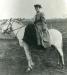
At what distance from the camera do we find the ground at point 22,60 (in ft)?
7.80

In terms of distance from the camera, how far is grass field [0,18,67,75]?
238cm

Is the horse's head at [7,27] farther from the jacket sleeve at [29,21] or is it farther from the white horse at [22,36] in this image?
the jacket sleeve at [29,21]

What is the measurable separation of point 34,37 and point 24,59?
0.19 m

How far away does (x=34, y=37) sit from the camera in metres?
2.41

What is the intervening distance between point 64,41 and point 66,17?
183 millimetres

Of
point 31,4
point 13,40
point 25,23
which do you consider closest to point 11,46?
point 13,40

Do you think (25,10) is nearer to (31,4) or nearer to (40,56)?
(31,4)

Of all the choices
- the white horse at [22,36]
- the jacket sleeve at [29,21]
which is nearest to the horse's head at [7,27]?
the white horse at [22,36]

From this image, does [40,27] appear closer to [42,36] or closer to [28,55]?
[42,36]

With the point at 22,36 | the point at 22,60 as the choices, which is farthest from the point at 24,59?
the point at 22,36

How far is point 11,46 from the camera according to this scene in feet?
8.07

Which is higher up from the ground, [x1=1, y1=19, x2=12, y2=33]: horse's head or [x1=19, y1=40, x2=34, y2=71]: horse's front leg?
[x1=1, y1=19, x2=12, y2=33]: horse's head

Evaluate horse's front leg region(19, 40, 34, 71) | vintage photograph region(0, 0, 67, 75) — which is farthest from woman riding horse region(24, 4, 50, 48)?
horse's front leg region(19, 40, 34, 71)

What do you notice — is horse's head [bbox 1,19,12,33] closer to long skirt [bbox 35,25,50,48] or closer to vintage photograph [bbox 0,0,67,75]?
vintage photograph [bbox 0,0,67,75]
